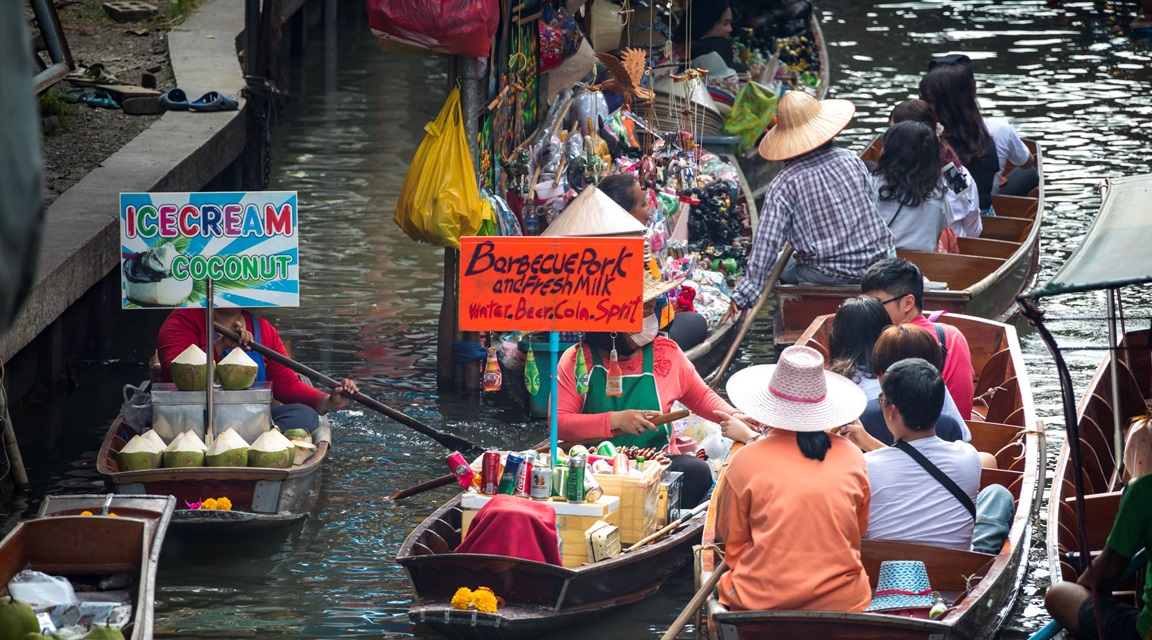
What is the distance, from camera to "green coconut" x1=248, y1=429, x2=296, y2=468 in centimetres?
638

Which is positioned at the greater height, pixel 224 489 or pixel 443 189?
pixel 443 189

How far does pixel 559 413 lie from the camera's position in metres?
6.22

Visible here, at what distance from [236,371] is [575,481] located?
190cm

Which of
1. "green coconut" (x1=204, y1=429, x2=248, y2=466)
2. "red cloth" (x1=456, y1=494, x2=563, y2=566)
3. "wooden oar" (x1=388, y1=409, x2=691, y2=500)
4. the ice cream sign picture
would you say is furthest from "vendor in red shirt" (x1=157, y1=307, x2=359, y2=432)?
"red cloth" (x1=456, y1=494, x2=563, y2=566)

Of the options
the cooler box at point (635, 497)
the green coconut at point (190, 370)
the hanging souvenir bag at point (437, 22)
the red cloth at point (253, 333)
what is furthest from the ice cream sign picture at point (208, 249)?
the cooler box at point (635, 497)

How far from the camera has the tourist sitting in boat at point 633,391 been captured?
610 cm

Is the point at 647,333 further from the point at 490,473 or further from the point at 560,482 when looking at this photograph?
the point at 490,473

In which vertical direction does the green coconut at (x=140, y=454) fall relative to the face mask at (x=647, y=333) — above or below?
below

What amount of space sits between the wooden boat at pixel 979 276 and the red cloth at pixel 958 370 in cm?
81

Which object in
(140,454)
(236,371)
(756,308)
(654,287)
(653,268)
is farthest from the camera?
(756,308)

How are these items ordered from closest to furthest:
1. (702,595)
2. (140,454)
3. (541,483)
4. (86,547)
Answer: (702,595) < (86,547) < (541,483) < (140,454)

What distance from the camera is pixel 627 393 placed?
20.2ft

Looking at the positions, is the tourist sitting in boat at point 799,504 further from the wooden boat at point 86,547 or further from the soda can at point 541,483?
the wooden boat at point 86,547

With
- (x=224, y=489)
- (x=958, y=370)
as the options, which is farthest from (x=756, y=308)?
(x=224, y=489)
